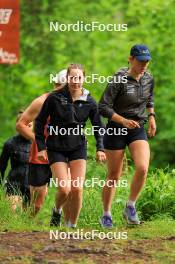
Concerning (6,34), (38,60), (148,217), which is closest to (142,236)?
(148,217)

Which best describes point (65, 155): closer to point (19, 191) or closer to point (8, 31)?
point (19, 191)

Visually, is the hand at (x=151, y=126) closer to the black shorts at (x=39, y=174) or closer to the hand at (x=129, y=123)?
the hand at (x=129, y=123)

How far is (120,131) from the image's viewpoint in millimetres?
9703

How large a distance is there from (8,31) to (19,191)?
8.88m

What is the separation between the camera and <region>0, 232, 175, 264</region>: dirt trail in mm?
7809

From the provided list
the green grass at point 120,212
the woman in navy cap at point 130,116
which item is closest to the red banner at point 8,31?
the green grass at point 120,212

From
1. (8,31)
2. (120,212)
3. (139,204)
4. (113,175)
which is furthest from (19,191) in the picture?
(8,31)

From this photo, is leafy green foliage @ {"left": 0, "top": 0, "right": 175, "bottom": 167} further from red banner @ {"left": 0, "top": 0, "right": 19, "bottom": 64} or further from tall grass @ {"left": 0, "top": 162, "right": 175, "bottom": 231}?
tall grass @ {"left": 0, "top": 162, "right": 175, "bottom": 231}

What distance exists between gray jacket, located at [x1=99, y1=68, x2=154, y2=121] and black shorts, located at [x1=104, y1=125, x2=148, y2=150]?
14cm

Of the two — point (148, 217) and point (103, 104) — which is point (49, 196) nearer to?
point (148, 217)

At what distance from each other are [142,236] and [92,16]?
20209mm

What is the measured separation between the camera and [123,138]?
9.74 metres

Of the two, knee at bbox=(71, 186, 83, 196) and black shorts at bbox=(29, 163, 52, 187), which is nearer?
knee at bbox=(71, 186, 83, 196)

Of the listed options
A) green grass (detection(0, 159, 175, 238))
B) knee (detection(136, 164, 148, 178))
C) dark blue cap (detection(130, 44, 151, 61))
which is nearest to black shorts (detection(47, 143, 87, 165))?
knee (detection(136, 164, 148, 178))
